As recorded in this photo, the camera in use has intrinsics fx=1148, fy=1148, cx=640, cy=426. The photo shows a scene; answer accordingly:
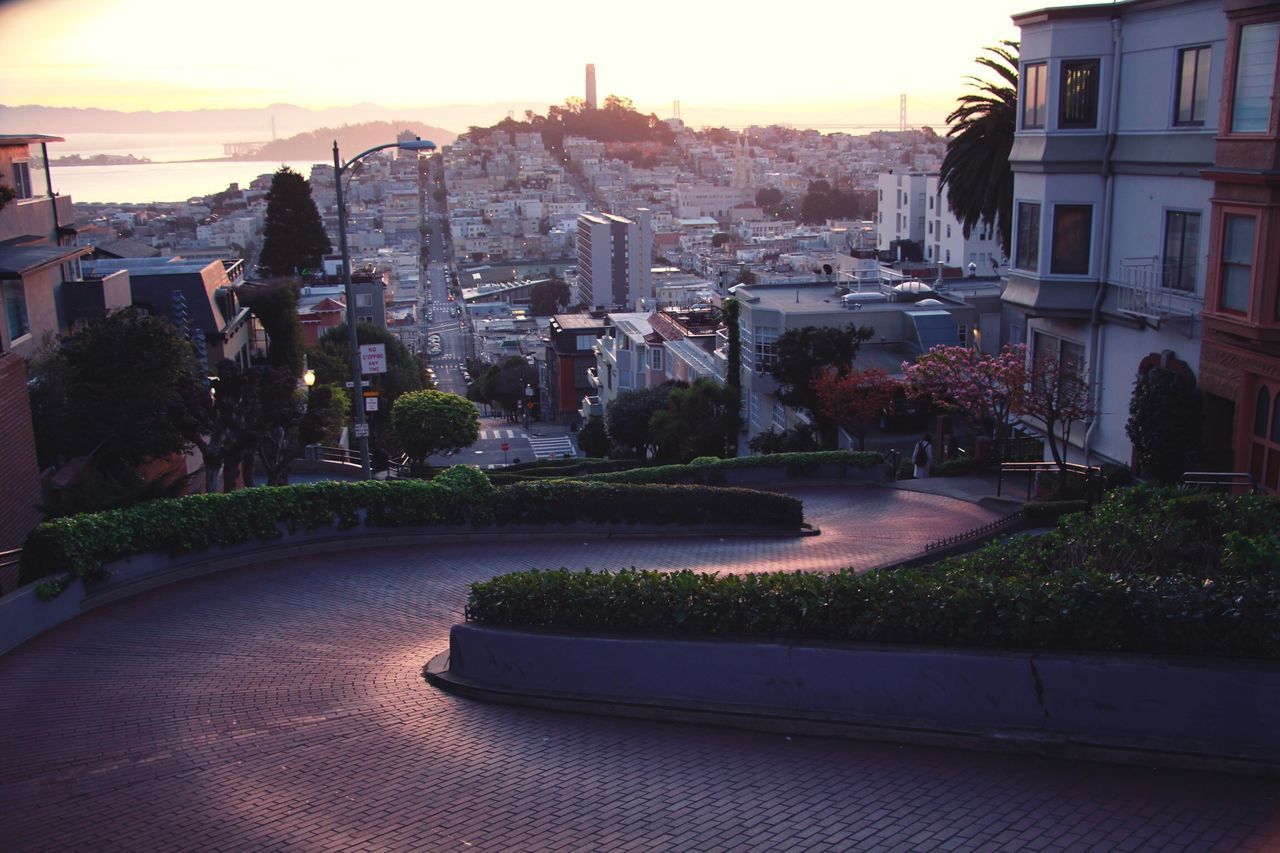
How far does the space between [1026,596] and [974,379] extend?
38.9 ft

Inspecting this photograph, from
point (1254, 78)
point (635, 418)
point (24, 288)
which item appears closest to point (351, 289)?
point (24, 288)

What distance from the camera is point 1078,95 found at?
63.0 ft

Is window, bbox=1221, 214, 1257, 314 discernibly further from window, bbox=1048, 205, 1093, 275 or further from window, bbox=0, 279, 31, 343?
window, bbox=0, 279, 31, 343

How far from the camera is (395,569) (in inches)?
568

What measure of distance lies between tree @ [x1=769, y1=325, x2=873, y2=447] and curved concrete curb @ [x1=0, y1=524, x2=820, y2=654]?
11.0 metres

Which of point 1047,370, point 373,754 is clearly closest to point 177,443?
point 373,754

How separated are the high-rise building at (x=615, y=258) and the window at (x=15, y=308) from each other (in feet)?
477

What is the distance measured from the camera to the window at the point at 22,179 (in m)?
23.9

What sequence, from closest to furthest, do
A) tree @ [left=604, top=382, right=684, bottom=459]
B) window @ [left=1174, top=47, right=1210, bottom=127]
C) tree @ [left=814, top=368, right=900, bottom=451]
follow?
window @ [left=1174, top=47, right=1210, bottom=127] → tree @ [left=814, top=368, right=900, bottom=451] → tree @ [left=604, top=382, right=684, bottom=459]

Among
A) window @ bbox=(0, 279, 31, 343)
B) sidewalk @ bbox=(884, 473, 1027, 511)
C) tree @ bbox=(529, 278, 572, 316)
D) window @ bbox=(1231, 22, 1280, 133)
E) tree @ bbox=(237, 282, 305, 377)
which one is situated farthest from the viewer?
tree @ bbox=(529, 278, 572, 316)

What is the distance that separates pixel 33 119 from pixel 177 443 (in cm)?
1301

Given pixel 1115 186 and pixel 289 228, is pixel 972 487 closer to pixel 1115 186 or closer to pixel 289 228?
pixel 1115 186

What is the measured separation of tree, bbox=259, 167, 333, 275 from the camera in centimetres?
6194

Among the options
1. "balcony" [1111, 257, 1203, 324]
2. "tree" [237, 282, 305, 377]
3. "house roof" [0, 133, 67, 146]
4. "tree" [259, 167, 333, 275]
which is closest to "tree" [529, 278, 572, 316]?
"tree" [259, 167, 333, 275]
